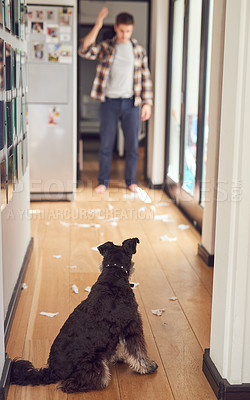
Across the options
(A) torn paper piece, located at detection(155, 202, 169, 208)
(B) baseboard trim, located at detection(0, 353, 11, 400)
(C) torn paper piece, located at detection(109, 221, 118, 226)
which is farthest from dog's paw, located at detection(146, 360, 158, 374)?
(A) torn paper piece, located at detection(155, 202, 169, 208)

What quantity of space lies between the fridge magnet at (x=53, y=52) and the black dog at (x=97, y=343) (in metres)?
3.52

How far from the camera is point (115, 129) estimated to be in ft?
20.5

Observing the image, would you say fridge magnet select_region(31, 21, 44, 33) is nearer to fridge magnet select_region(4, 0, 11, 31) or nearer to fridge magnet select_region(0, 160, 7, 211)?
fridge magnet select_region(4, 0, 11, 31)

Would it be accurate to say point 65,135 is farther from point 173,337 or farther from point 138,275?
point 173,337

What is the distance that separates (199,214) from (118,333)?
2.57 metres

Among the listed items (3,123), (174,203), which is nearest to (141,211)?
(174,203)

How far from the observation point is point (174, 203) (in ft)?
19.3

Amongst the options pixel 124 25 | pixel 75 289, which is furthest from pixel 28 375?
pixel 124 25

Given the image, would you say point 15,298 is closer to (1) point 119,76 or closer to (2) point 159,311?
(2) point 159,311

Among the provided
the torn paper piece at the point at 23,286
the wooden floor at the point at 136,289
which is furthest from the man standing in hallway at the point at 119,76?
the torn paper piece at the point at 23,286

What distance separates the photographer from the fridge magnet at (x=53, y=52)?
560 centimetres

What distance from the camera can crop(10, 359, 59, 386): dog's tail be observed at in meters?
2.42

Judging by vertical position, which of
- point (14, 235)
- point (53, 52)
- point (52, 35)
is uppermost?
point (52, 35)

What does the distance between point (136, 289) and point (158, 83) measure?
10.8 ft
